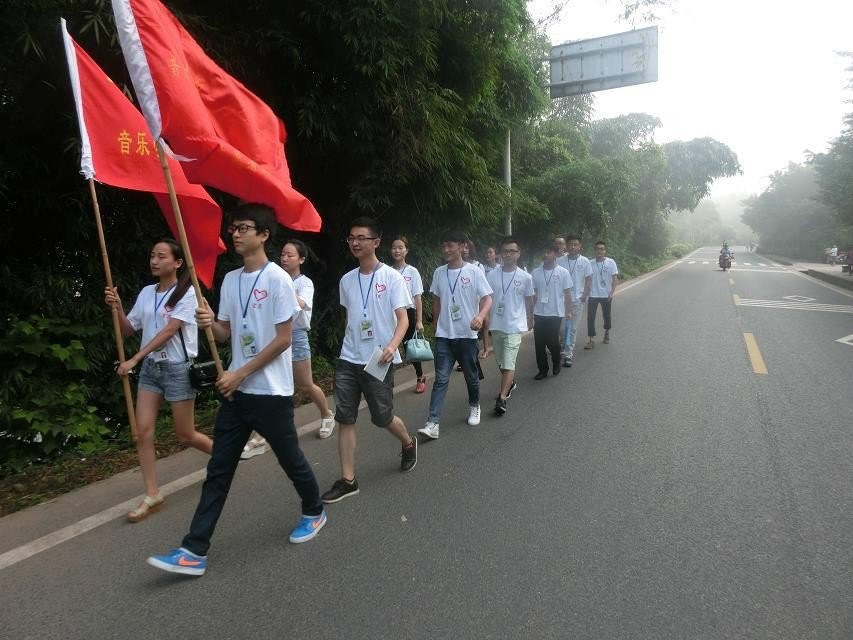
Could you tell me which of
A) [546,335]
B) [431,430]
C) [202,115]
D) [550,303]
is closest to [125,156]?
[202,115]

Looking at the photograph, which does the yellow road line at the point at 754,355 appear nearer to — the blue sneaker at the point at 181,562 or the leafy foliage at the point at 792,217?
the blue sneaker at the point at 181,562

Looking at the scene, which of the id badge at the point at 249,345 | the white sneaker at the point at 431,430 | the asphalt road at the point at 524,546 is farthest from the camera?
the white sneaker at the point at 431,430

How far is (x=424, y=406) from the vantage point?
5777 mm

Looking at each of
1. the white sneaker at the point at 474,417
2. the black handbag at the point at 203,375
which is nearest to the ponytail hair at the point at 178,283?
the black handbag at the point at 203,375

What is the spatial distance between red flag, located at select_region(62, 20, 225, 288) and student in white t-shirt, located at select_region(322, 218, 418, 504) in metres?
0.89

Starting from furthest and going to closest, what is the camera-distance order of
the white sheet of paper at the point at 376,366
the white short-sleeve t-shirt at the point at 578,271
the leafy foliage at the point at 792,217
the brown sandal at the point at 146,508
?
1. the leafy foliage at the point at 792,217
2. the white short-sleeve t-shirt at the point at 578,271
3. the white sheet of paper at the point at 376,366
4. the brown sandal at the point at 146,508

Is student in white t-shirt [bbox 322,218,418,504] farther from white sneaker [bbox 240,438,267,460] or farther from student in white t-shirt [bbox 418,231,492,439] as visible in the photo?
student in white t-shirt [bbox 418,231,492,439]

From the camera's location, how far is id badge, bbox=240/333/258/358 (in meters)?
2.88

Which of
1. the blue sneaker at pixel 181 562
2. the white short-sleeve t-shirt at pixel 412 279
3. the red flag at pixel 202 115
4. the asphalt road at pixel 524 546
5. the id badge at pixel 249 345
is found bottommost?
the asphalt road at pixel 524 546

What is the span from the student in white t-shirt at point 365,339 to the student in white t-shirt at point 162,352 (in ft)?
3.11

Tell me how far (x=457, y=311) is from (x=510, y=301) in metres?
0.91

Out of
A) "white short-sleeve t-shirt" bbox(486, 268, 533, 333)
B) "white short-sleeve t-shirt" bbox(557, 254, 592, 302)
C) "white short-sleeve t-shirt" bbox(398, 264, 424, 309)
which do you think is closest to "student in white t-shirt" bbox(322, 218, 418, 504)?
"white short-sleeve t-shirt" bbox(398, 264, 424, 309)

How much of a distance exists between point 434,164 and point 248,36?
279cm

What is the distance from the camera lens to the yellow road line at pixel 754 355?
706 cm
